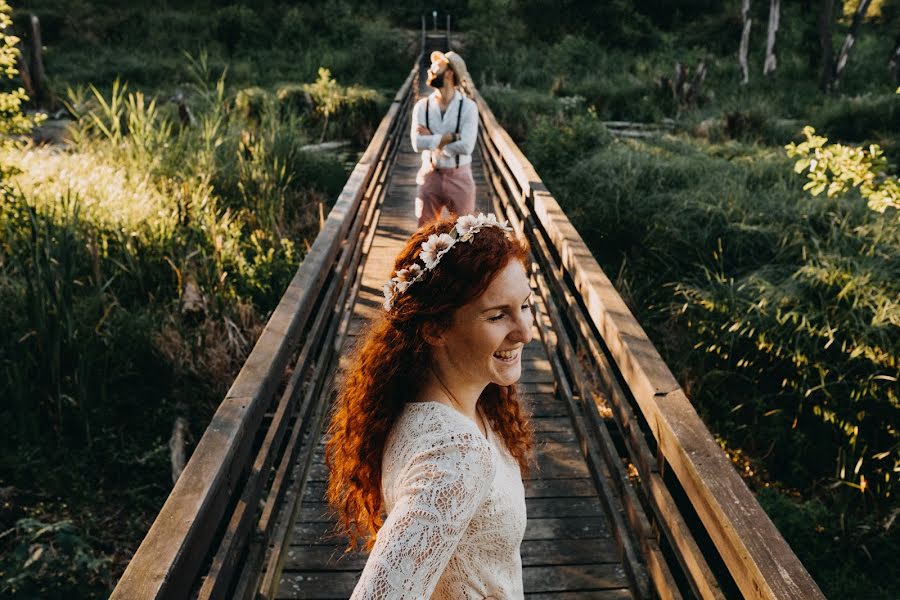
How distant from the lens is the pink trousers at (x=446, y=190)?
17.0 feet

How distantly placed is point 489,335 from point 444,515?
388 millimetres

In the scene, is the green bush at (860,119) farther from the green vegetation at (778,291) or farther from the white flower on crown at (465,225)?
the white flower on crown at (465,225)

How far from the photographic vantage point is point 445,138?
16.5 ft

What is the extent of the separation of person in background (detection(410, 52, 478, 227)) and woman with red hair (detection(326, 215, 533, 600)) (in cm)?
345

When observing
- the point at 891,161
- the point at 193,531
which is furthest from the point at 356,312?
the point at 891,161

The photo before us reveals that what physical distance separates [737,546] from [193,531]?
1321 mm

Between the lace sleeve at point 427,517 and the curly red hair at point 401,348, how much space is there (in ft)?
0.72

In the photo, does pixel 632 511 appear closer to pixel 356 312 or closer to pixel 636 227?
pixel 356 312

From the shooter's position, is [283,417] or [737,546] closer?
[737,546]

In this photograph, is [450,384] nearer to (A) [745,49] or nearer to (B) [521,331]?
(B) [521,331]

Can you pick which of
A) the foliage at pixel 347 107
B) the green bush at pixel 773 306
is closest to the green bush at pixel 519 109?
the foliage at pixel 347 107

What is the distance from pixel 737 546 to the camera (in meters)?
1.91

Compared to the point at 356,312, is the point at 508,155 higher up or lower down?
higher up

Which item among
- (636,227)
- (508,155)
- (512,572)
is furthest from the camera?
(636,227)
